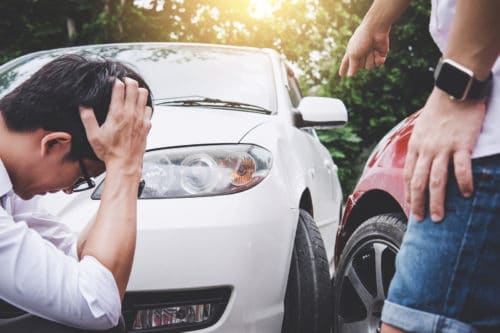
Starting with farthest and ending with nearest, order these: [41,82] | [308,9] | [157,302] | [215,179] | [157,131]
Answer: [308,9] < [157,131] < [215,179] < [157,302] < [41,82]

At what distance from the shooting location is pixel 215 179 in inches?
84.0

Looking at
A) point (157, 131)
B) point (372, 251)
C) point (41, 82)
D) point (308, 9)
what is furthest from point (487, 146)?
point (308, 9)

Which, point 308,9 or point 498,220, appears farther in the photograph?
point 308,9

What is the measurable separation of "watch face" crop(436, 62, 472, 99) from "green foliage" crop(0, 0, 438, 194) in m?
7.26

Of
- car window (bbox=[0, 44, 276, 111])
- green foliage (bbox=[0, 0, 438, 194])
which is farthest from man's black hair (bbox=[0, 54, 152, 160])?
green foliage (bbox=[0, 0, 438, 194])

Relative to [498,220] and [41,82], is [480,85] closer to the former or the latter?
[498,220]

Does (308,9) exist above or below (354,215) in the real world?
below

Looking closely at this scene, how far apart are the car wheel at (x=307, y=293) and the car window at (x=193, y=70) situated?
2.84ft

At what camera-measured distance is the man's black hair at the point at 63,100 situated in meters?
1.24

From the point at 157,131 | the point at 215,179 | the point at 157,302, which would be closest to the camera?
the point at 157,302

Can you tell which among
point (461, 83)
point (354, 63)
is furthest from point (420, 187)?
point (354, 63)

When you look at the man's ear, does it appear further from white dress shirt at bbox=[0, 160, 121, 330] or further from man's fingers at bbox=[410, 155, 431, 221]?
man's fingers at bbox=[410, 155, 431, 221]

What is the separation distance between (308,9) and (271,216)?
8.39 m

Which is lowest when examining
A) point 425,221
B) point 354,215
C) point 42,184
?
point 354,215
